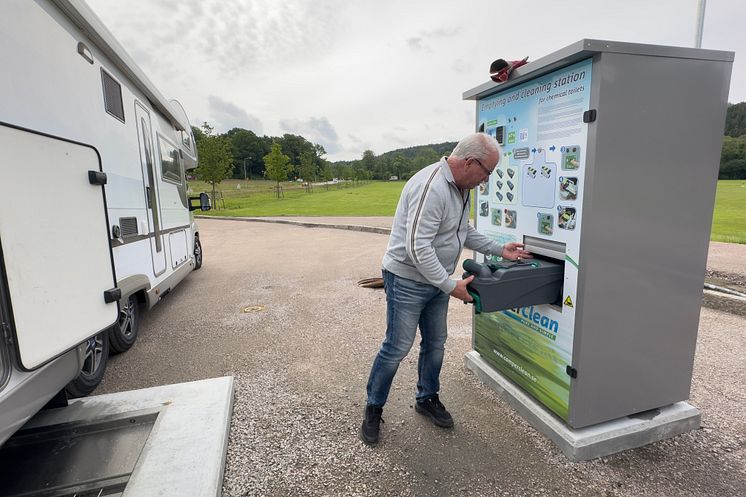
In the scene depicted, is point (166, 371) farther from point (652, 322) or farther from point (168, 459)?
point (652, 322)

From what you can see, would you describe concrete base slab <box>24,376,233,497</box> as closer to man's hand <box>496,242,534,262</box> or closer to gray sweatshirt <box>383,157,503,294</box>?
gray sweatshirt <box>383,157,503,294</box>

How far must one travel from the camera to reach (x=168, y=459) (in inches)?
90.9

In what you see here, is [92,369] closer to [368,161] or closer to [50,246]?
[50,246]

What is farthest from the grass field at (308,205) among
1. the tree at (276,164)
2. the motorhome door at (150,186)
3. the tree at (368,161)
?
the tree at (368,161)

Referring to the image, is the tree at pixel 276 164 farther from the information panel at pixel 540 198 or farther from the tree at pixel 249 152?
the tree at pixel 249 152

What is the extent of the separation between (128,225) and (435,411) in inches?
129

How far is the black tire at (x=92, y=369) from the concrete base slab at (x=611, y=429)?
344 centimetres

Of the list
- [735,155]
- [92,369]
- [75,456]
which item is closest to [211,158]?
[92,369]

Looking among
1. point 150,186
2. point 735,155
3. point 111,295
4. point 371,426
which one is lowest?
point 371,426

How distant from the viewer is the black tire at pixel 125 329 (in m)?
3.99

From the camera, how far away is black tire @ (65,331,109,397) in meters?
3.20

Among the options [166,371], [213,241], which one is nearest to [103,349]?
[166,371]

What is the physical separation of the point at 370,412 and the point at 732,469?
2.18 m

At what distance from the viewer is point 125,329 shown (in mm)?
4227
